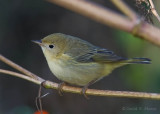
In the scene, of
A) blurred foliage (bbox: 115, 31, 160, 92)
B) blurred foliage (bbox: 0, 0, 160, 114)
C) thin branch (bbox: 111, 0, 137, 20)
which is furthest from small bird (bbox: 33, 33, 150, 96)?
thin branch (bbox: 111, 0, 137, 20)

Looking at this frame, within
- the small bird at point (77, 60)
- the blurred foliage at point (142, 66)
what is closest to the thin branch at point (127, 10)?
the small bird at point (77, 60)

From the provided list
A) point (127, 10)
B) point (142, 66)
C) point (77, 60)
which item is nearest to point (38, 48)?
point (142, 66)

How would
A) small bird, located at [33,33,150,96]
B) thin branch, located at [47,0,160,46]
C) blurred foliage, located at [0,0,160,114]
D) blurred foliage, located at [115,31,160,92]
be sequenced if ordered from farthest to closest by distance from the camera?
blurred foliage, located at [0,0,160,114] < blurred foliage, located at [115,31,160,92] < small bird, located at [33,33,150,96] < thin branch, located at [47,0,160,46]

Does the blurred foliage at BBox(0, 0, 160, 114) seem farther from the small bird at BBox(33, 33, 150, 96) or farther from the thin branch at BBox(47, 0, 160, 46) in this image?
the thin branch at BBox(47, 0, 160, 46)

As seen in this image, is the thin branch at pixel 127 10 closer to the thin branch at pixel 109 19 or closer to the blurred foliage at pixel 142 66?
the thin branch at pixel 109 19

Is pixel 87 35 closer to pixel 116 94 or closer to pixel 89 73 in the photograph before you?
pixel 89 73

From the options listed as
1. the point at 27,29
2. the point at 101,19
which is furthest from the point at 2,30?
the point at 101,19
